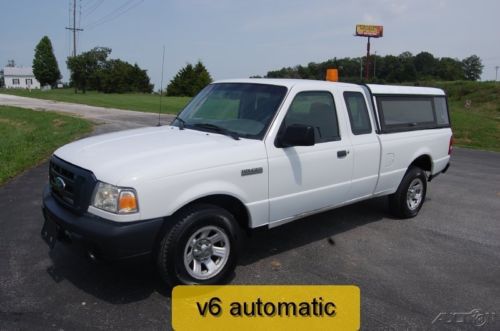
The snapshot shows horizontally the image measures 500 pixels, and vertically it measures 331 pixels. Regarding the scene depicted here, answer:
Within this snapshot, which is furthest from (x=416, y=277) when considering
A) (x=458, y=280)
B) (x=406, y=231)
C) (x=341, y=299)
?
(x=406, y=231)

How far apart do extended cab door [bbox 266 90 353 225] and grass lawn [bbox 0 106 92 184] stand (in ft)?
17.7

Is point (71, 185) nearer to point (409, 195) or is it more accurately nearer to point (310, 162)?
point (310, 162)

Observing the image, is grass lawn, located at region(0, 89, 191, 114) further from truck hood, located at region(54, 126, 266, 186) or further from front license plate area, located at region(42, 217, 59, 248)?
front license plate area, located at region(42, 217, 59, 248)

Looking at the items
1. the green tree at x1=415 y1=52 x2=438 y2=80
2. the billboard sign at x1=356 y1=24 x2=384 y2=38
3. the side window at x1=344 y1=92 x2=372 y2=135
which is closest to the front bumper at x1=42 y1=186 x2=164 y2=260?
the side window at x1=344 y1=92 x2=372 y2=135

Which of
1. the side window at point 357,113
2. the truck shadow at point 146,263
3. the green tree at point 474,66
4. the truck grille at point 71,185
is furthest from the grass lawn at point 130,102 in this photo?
the green tree at point 474,66

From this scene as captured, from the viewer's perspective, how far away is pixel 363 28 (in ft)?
270

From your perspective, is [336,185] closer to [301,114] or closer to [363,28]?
[301,114]

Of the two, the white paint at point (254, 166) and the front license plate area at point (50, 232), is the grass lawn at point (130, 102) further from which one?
the front license plate area at point (50, 232)

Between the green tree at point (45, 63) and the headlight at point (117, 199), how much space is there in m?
91.3

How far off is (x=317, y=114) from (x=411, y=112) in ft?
6.71

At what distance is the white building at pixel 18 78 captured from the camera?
393 feet

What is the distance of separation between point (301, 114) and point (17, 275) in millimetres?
3110

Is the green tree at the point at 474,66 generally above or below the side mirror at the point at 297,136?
above

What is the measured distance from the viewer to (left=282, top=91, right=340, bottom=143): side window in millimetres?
4535
